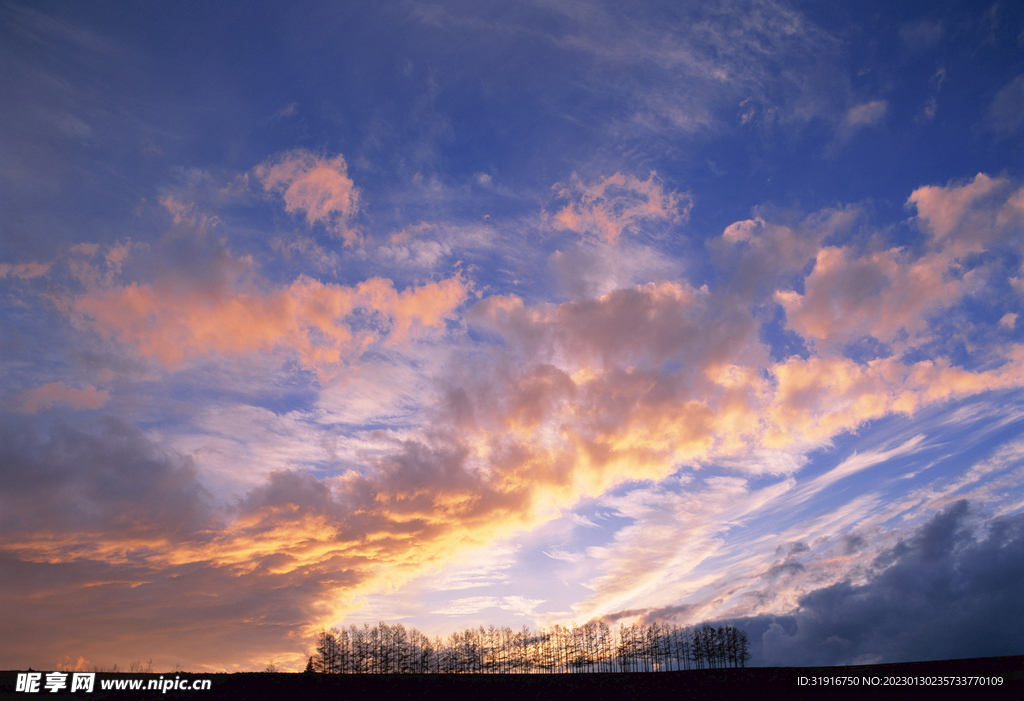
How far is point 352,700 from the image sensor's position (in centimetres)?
10012

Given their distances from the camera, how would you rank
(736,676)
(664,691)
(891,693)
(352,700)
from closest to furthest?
(891,693)
(352,700)
(664,691)
(736,676)

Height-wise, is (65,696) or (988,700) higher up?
(65,696)

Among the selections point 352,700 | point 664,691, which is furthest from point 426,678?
point 664,691

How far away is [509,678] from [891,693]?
82.7 m

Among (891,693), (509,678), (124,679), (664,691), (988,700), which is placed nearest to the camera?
(988,700)

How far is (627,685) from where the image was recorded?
11925 centimetres

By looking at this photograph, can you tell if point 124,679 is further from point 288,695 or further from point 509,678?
point 509,678

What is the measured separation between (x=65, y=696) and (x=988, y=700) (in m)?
136

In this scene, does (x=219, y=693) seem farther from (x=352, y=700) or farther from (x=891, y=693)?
(x=891, y=693)

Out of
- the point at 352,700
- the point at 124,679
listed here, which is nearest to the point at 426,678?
the point at 352,700

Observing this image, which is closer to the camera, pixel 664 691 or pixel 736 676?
pixel 664 691

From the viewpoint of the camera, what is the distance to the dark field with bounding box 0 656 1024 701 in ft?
293

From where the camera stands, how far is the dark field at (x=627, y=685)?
89.4 metres

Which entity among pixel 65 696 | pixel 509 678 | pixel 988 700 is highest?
pixel 65 696
